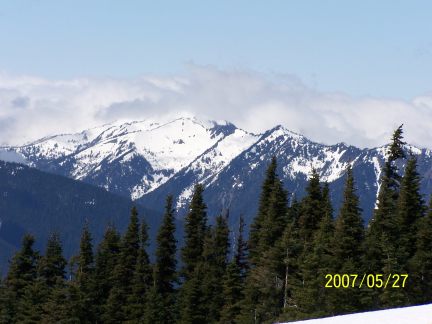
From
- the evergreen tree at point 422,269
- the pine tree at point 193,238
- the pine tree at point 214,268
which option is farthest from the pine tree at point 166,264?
the evergreen tree at point 422,269

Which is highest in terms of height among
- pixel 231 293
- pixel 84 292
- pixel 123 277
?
pixel 123 277

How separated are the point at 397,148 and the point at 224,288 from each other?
880 inches

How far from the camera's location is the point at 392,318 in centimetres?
1766

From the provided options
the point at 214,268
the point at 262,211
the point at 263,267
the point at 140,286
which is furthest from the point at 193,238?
the point at 263,267

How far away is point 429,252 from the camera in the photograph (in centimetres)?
4594

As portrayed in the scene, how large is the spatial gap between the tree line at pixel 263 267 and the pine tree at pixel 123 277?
0.40 ft

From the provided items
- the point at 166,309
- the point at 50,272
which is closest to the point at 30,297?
the point at 50,272

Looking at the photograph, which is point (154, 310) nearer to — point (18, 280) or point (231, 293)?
point (231, 293)

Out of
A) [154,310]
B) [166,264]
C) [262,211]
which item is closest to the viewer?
[154,310]

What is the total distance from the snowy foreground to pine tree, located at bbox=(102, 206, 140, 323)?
48.2 m

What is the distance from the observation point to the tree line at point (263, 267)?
44469 millimetres

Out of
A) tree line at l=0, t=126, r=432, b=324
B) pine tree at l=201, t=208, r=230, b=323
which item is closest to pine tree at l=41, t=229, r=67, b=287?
tree line at l=0, t=126, r=432, b=324
